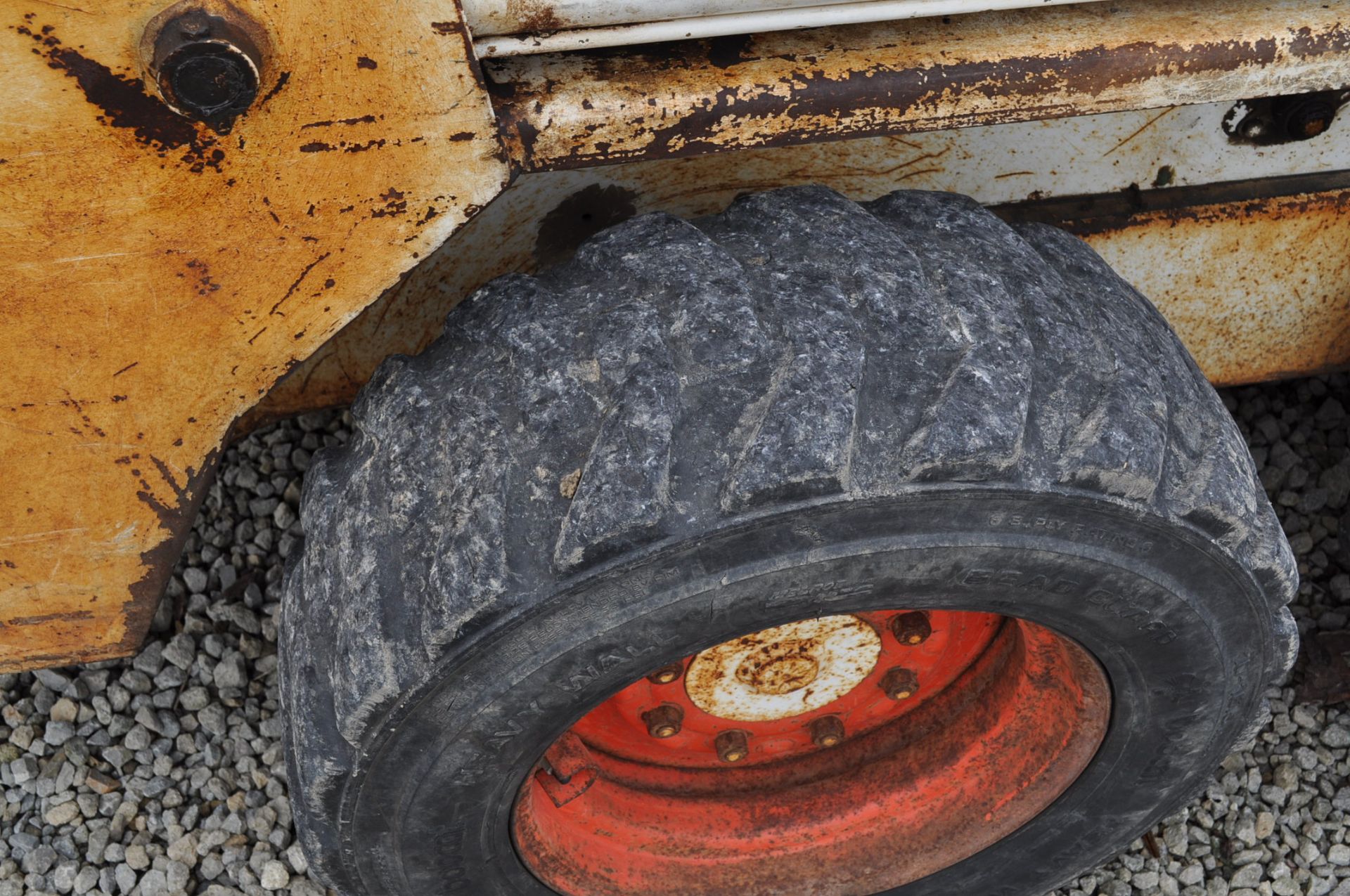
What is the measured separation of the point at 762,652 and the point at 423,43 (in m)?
0.88

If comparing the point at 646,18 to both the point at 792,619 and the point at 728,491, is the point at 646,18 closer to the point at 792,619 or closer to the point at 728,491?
the point at 728,491

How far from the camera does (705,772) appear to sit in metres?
1.81

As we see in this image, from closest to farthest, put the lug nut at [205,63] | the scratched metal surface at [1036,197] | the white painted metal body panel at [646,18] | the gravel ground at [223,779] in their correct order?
the lug nut at [205,63] → the white painted metal body panel at [646,18] → the scratched metal surface at [1036,197] → the gravel ground at [223,779]

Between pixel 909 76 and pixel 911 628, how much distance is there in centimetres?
74

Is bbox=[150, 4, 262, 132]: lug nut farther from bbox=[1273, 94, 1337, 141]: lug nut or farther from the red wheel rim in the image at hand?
bbox=[1273, 94, 1337, 141]: lug nut

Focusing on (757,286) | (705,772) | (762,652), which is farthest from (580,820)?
(757,286)

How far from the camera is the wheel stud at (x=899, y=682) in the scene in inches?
67.7

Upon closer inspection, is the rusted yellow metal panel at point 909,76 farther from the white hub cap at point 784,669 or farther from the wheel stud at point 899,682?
the wheel stud at point 899,682

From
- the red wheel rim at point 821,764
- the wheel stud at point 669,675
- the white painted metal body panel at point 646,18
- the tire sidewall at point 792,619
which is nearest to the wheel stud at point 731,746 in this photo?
the red wheel rim at point 821,764

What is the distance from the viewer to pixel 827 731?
1739 millimetres

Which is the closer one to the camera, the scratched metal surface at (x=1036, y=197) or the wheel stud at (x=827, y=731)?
the scratched metal surface at (x=1036, y=197)

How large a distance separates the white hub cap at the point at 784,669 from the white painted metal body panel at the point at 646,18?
28.6 inches

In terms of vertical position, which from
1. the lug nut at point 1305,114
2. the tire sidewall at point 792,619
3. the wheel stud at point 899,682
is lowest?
the wheel stud at point 899,682

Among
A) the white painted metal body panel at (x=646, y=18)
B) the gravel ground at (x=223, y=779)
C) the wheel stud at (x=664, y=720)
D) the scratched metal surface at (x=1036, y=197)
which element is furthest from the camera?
the gravel ground at (x=223, y=779)
